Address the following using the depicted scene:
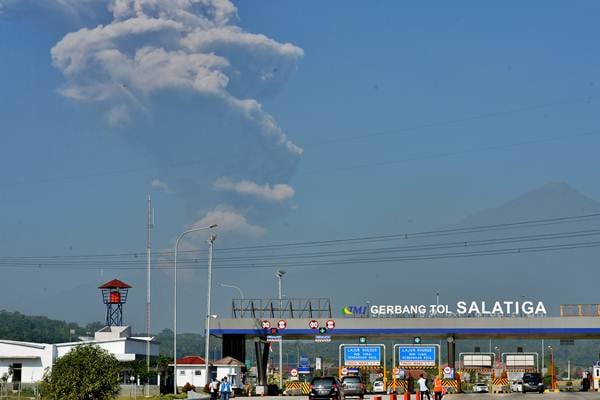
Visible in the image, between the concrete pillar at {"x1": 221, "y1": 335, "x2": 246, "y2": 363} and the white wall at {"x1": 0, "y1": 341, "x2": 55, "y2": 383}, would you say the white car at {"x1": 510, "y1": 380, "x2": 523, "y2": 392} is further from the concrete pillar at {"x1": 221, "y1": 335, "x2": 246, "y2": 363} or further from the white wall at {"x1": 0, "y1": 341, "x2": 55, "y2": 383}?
the white wall at {"x1": 0, "y1": 341, "x2": 55, "y2": 383}

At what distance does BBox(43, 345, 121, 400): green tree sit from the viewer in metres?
48.8

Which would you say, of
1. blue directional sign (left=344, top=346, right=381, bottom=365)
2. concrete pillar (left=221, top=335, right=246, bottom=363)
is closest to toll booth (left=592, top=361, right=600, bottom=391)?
blue directional sign (left=344, top=346, right=381, bottom=365)

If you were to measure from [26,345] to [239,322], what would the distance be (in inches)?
843

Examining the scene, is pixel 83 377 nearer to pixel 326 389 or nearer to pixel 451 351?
pixel 326 389

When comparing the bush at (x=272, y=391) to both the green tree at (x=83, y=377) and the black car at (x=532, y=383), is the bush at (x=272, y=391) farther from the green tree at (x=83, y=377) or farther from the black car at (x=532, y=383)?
the green tree at (x=83, y=377)

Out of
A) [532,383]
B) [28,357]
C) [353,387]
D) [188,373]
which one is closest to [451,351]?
[532,383]

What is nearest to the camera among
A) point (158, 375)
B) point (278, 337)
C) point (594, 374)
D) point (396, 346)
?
point (396, 346)

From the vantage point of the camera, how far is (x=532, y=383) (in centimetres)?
9162

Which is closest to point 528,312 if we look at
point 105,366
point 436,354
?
point 436,354

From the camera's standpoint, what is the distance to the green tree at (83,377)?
4875 centimetres

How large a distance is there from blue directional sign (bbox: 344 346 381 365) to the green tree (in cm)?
3732

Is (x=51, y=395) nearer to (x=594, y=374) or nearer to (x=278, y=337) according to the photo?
(x=278, y=337)

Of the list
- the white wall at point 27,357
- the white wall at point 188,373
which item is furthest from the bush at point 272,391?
the white wall at point 188,373

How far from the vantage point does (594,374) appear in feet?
351
